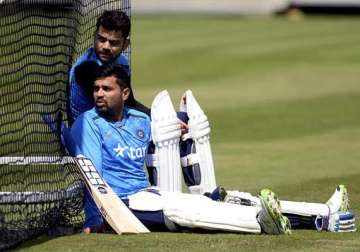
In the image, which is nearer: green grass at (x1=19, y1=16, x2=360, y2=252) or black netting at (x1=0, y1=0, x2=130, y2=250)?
green grass at (x1=19, y1=16, x2=360, y2=252)

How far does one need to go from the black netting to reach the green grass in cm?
34

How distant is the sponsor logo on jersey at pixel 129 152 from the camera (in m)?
9.90

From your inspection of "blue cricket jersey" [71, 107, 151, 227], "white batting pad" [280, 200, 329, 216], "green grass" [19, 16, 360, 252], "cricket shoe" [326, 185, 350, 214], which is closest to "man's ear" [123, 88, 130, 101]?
"blue cricket jersey" [71, 107, 151, 227]

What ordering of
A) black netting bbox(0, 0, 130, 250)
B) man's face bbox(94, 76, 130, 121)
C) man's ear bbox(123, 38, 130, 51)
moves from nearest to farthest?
black netting bbox(0, 0, 130, 250) → man's face bbox(94, 76, 130, 121) → man's ear bbox(123, 38, 130, 51)

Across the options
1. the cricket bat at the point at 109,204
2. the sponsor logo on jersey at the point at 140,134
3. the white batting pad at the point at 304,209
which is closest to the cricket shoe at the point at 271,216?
the white batting pad at the point at 304,209

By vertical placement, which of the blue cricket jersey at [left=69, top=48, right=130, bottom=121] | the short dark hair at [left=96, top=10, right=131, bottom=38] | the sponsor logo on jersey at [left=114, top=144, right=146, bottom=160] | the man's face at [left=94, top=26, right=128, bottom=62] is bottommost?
the sponsor logo on jersey at [left=114, top=144, right=146, bottom=160]

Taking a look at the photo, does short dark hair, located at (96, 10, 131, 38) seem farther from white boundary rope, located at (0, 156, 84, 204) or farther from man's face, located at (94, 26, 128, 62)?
white boundary rope, located at (0, 156, 84, 204)

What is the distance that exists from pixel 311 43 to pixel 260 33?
2457mm

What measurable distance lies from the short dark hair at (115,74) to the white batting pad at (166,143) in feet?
1.18

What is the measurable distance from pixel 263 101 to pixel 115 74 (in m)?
10.9

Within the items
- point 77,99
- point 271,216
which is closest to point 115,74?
point 77,99

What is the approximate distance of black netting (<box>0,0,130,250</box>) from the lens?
9578 mm

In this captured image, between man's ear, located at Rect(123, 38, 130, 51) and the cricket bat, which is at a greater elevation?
man's ear, located at Rect(123, 38, 130, 51)

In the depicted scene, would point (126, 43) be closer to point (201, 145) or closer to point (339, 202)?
point (201, 145)
